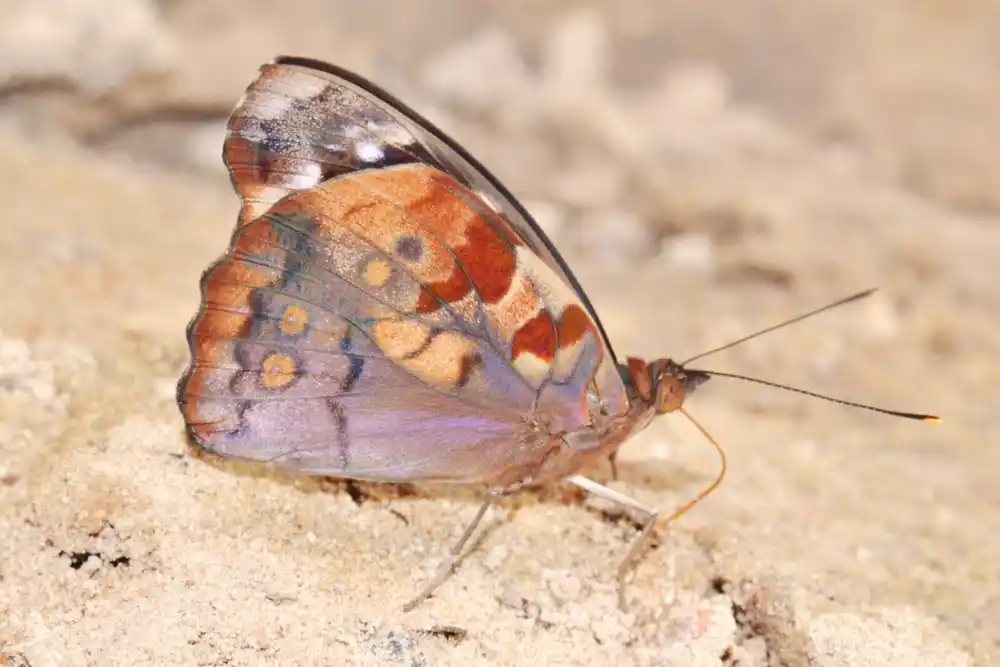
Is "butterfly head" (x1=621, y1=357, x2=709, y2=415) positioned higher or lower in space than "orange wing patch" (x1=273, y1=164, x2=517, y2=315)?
lower

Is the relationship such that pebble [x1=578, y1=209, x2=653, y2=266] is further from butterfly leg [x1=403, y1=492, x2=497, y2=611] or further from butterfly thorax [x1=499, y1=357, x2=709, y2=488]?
butterfly leg [x1=403, y1=492, x2=497, y2=611]

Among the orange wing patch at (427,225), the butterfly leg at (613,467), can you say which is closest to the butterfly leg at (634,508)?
the butterfly leg at (613,467)

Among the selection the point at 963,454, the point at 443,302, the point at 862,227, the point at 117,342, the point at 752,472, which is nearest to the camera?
the point at 443,302

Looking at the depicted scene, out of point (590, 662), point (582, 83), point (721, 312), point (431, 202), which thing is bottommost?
point (590, 662)

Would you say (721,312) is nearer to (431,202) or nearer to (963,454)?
(963,454)

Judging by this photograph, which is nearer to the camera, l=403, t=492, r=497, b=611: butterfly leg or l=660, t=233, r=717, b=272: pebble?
A: l=403, t=492, r=497, b=611: butterfly leg

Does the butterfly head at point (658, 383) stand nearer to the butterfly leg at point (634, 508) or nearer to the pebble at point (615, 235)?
the butterfly leg at point (634, 508)

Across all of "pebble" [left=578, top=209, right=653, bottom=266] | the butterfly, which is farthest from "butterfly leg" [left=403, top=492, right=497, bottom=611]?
"pebble" [left=578, top=209, right=653, bottom=266]

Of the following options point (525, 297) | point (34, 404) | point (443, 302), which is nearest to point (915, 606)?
point (525, 297)
